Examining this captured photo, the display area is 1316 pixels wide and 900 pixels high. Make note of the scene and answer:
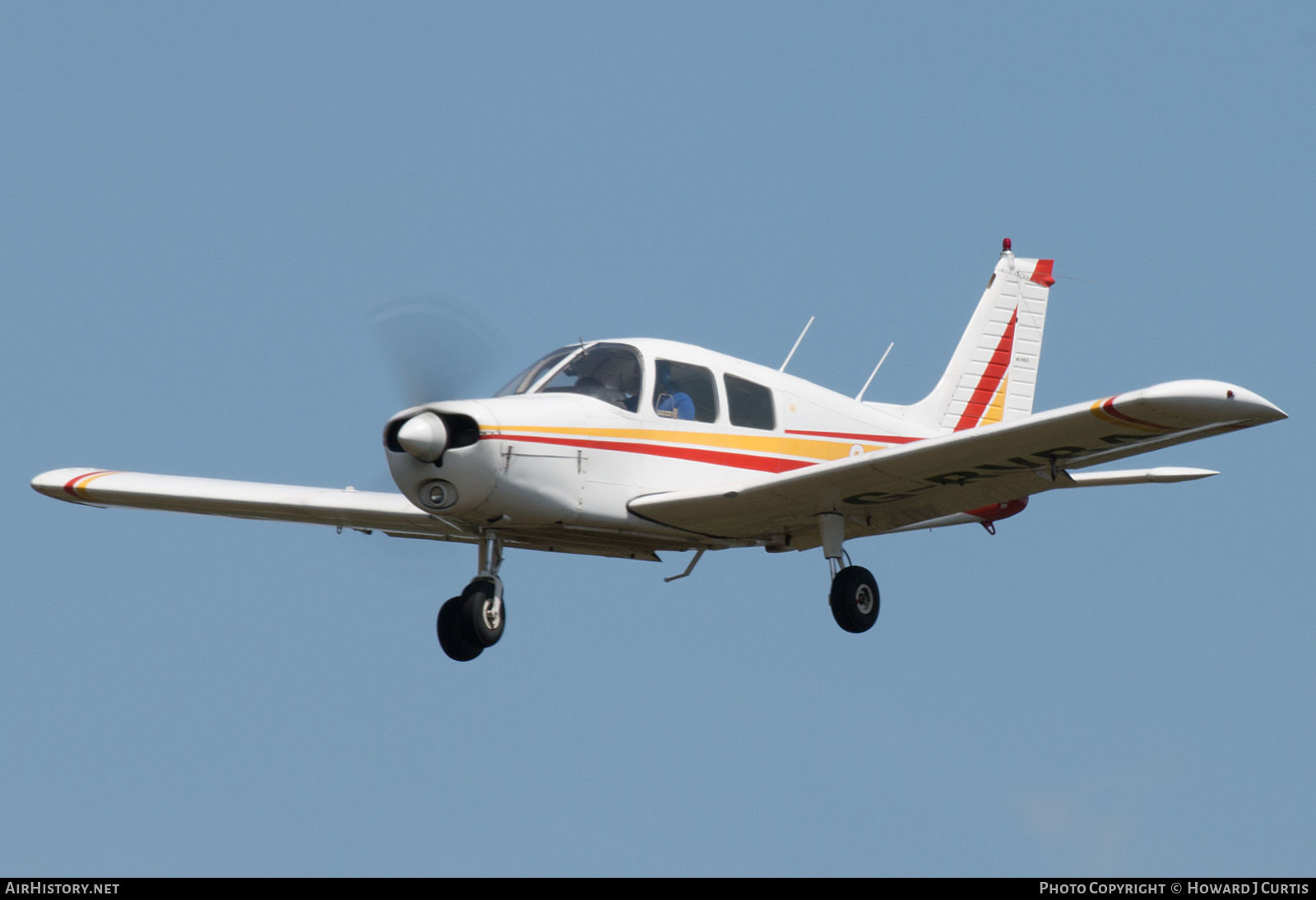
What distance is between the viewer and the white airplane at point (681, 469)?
10828mm

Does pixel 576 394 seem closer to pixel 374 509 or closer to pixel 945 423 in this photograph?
pixel 374 509

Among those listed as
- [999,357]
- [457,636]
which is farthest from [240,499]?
[999,357]

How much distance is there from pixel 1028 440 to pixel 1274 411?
6.20 ft

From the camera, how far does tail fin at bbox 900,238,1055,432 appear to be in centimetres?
1608

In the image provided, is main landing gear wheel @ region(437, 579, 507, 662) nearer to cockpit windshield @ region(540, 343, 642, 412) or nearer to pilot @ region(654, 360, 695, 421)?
cockpit windshield @ region(540, 343, 642, 412)

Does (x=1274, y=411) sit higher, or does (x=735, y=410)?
(x=735, y=410)

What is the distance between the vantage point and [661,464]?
12.1 m

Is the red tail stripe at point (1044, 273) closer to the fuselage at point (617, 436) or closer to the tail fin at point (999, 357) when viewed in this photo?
the tail fin at point (999, 357)

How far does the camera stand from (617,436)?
11.8 m

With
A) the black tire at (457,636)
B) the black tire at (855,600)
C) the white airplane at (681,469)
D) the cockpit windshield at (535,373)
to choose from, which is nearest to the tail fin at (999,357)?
the white airplane at (681,469)

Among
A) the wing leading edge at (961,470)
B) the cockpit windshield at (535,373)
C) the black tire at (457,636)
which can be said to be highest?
the cockpit windshield at (535,373)

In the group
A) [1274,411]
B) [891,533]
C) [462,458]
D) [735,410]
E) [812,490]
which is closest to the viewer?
[1274,411]

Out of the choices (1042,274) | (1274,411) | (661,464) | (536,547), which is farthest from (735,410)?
(1042,274)

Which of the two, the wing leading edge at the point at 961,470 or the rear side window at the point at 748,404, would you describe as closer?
the wing leading edge at the point at 961,470
